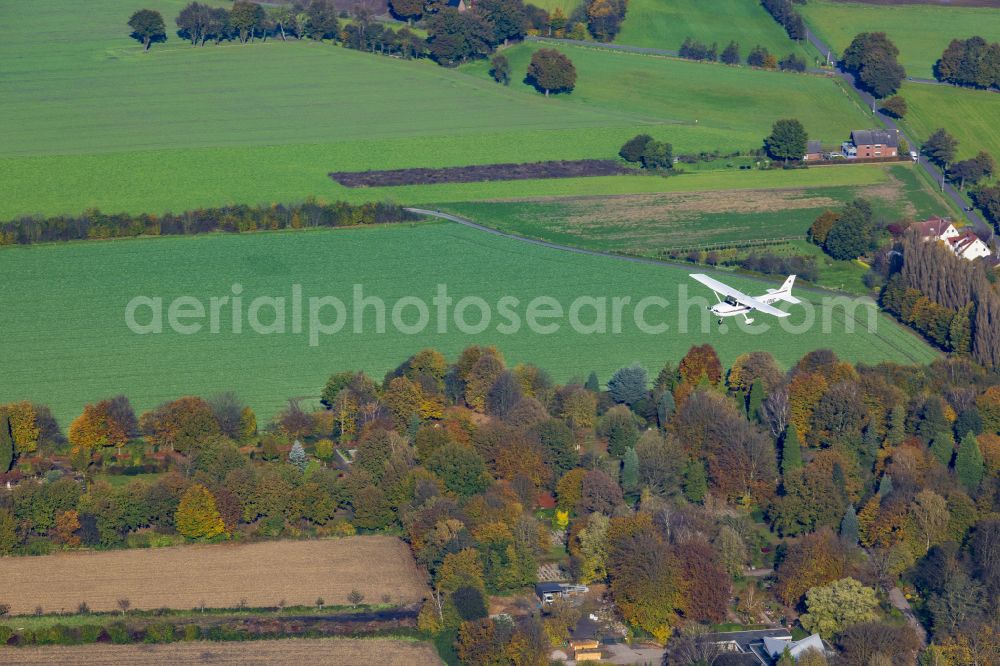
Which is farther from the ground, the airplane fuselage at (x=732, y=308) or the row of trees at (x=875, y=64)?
the row of trees at (x=875, y=64)

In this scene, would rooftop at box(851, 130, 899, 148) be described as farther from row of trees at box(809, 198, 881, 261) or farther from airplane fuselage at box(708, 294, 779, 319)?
airplane fuselage at box(708, 294, 779, 319)

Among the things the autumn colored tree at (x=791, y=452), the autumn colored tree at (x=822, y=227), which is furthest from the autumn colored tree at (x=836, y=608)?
the autumn colored tree at (x=822, y=227)

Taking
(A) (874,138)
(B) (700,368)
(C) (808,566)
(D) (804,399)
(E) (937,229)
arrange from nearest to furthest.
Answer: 1. (C) (808,566)
2. (D) (804,399)
3. (B) (700,368)
4. (E) (937,229)
5. (A) (874,138)

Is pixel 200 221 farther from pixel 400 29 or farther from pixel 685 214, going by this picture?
pixel 400 29

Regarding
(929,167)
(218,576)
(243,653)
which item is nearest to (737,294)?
(218,576)

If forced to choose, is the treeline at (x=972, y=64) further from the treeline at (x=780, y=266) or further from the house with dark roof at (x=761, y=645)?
the house with dark roof at (x=761, y=645)

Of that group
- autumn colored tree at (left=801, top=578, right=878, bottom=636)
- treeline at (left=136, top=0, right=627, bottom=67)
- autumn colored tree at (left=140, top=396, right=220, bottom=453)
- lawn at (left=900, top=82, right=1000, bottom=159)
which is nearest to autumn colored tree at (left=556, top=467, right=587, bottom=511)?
autumn colored tree at (left=801, top=578, right=878, bottom=636)

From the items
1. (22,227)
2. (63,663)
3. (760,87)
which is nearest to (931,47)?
(760,87)
